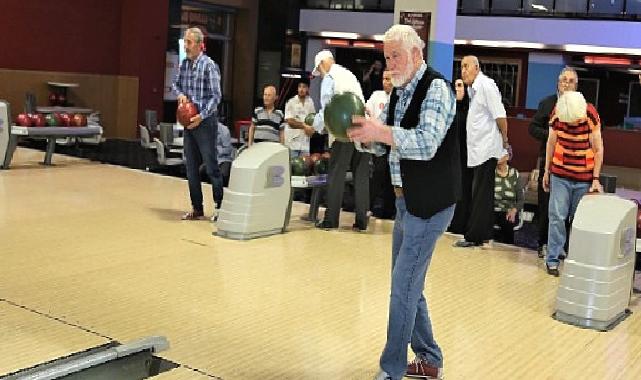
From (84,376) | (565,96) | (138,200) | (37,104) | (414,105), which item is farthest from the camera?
(37,104)

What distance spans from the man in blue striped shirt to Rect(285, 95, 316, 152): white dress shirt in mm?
1305

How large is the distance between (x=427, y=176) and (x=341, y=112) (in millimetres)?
558

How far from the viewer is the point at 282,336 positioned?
15.1 feet

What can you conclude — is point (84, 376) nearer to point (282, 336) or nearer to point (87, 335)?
point (87, 335)

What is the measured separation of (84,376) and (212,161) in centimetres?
385

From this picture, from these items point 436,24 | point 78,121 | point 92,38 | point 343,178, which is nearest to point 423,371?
point 343,178

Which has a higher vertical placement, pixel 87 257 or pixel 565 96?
pixel 565 96

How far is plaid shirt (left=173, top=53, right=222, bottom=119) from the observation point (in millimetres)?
7316

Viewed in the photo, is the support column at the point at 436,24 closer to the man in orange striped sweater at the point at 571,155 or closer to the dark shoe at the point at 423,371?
the man in orange striped sweater at the point at 571,155

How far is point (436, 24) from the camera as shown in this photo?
28.4ft

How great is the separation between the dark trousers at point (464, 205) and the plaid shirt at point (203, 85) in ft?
7.58

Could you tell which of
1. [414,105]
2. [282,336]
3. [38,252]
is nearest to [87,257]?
[38,252]

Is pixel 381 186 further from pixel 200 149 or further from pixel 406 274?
pixel 406 274

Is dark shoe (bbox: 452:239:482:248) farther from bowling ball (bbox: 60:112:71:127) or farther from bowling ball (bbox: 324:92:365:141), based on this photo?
bowling ball (bbox: 60:112:71:127)
